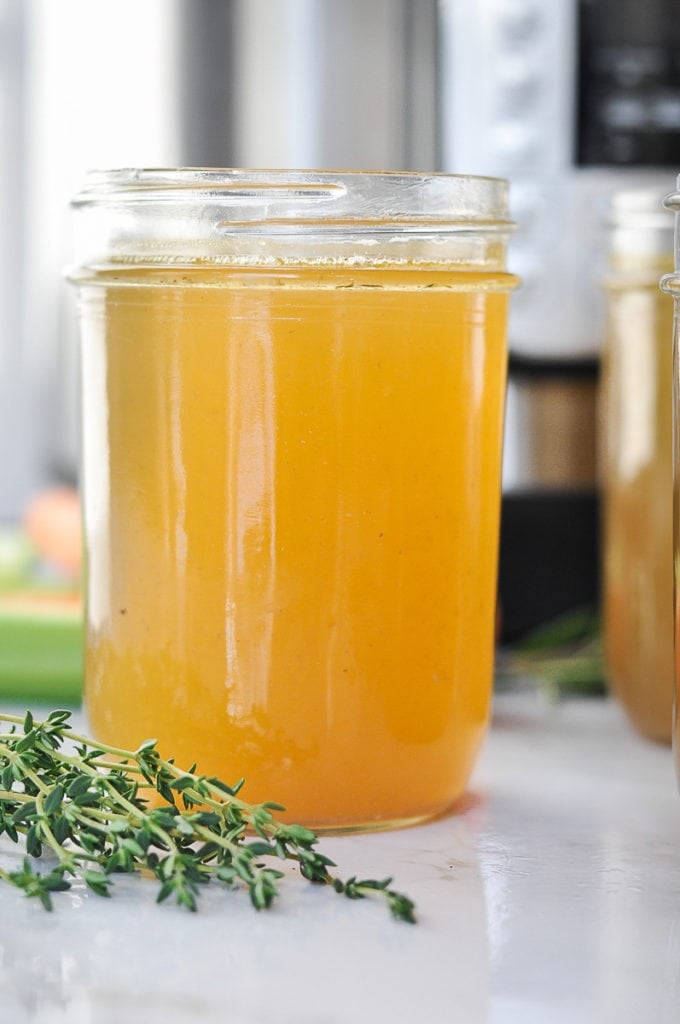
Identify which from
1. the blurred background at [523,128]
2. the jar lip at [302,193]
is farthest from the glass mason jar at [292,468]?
the blurred background at [523,128]

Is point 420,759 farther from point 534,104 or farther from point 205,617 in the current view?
point 534,104

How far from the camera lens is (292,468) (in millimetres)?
555

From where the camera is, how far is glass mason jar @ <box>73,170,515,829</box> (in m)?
0.56

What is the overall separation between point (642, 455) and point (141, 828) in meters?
0.38

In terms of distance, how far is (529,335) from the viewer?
2.96 feet

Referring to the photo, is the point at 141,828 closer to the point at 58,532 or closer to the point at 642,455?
the point at 642,455

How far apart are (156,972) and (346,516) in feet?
0.63

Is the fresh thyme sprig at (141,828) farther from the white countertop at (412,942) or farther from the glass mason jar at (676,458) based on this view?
the glass mason jar at (676,458)

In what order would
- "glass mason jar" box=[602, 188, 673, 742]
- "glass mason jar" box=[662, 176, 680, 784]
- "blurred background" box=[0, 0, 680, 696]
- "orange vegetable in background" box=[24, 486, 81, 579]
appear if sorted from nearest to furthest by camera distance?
"glass mason jar" box=[662, 176, 680, 784]
"glass mason jar" box=[602, 188, 673, 742]
"blurred background" box=[0, 0, 680, 696]
"orange vegetable in background" box=[24, 486, 81, 579]

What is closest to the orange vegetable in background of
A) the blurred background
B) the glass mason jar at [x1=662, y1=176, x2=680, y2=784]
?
the blurred background

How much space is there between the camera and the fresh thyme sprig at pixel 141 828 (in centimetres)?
47

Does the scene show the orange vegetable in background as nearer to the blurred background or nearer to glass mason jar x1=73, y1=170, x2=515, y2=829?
the blurred background

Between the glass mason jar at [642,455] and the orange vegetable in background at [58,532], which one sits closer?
the glass mason jar at [642,455]

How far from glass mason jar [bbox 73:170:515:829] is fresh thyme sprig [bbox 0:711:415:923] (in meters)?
0.06
